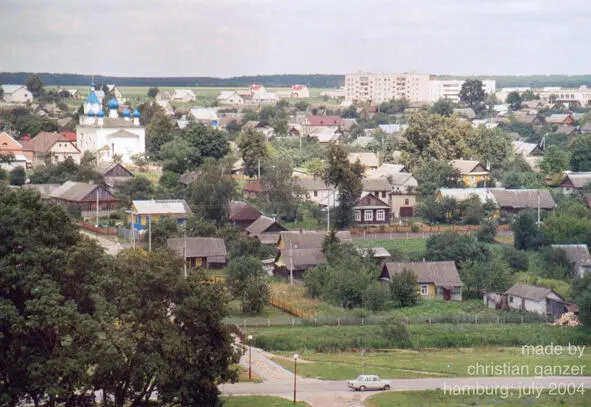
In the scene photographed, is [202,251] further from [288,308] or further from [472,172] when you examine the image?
[472,172]

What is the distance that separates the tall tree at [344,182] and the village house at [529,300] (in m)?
8.28

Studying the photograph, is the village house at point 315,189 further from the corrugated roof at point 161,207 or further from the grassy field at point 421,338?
the grassy field at point 421,338

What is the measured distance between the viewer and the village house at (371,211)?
29312 millimetres

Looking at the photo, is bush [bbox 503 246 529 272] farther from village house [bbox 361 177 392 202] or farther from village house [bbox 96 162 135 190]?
village house [bbox 96 162 135 190]

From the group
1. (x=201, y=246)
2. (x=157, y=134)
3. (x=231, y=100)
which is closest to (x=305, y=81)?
(x=231, y=100)

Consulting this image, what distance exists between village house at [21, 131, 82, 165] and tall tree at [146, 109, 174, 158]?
286cm

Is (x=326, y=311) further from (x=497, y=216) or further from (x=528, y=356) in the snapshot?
(x=497, y=216)

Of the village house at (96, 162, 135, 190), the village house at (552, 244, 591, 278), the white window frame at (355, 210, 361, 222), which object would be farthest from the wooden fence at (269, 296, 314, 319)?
the village house at (96, 162, 135, 190)

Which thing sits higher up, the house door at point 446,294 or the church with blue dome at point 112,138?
the church with blue dome at point 112,138

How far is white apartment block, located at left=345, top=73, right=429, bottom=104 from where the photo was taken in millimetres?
90375

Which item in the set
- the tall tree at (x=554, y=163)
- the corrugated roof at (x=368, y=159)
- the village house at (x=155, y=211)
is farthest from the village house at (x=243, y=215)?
the tall tree at (x=554, y=163)

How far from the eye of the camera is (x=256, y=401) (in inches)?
538

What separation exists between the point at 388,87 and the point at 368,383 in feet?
255

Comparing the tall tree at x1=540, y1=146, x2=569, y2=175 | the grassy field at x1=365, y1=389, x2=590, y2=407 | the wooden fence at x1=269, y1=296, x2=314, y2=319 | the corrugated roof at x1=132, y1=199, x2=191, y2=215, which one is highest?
the tall tree at x1=540, y1=146, x2=569, y2=175
